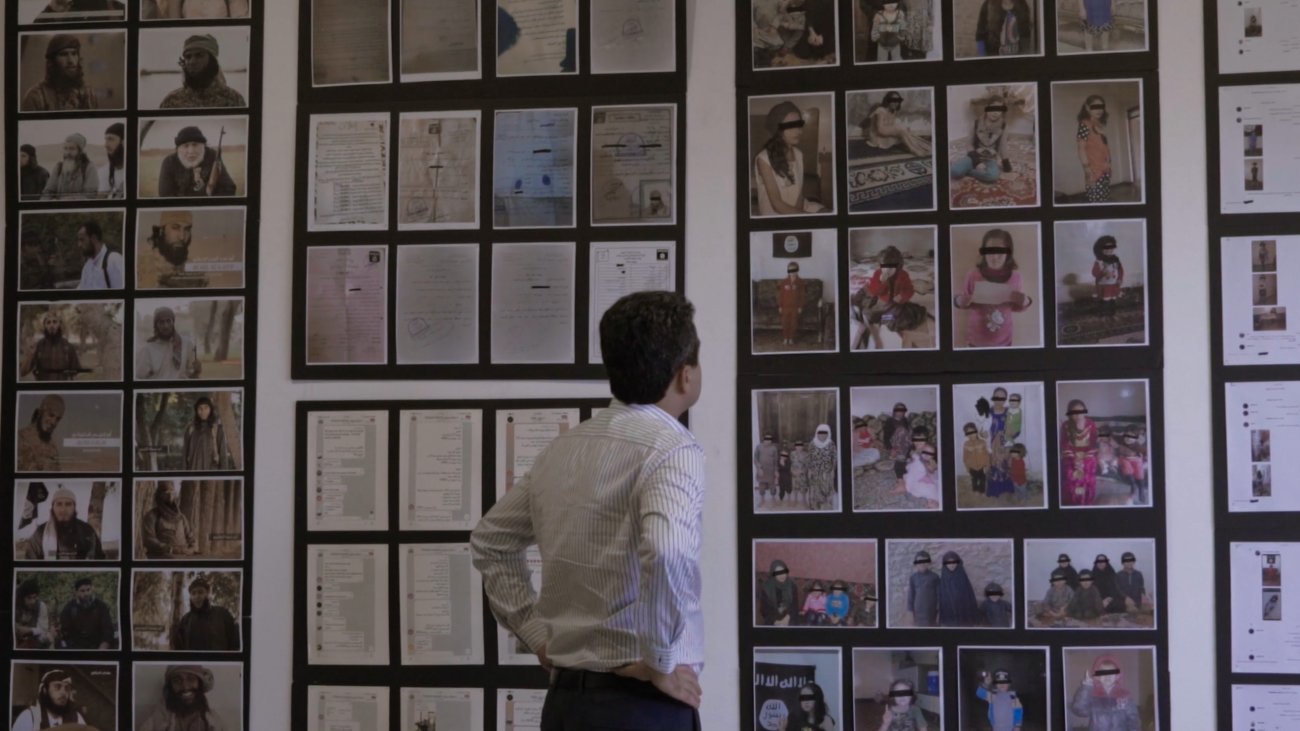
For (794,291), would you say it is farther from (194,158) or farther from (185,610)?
(185,610)

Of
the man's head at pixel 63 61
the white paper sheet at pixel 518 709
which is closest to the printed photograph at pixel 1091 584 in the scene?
the white paper sheet at pixel 518 709

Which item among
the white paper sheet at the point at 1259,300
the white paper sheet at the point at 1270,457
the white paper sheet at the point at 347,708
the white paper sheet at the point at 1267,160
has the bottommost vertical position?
the white paper sheet at the point at 347,708

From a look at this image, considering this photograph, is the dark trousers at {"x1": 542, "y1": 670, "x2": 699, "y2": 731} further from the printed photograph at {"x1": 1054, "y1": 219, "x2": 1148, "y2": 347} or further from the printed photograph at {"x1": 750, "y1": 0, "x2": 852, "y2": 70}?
the printed photograph at {"x1": 750, "y1": 0, "x2": 852, "y2": 70}

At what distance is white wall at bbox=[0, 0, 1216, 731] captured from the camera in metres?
2.65

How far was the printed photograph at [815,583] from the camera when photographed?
2711 mm

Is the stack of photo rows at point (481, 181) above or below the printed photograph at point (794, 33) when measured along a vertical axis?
below

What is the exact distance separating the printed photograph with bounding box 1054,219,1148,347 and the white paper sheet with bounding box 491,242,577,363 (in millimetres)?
1225

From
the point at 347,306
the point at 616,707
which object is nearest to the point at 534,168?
the point at 347,306

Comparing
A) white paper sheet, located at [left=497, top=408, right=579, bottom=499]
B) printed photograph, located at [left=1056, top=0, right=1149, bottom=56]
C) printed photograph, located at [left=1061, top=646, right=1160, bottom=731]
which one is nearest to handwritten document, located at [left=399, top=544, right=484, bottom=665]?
white paper sheet, located at [left=497, top=408, right=579, bottom=499]

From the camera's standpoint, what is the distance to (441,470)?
2.84 metres

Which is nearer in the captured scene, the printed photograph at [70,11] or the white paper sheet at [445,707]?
the white paper sheet at [445,707]

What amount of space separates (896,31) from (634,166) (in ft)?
2.44

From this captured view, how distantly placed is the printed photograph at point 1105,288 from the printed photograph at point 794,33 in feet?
2.56

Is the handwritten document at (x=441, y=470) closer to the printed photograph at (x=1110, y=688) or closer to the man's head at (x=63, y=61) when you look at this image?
the man's head at (x=63, y=61)
